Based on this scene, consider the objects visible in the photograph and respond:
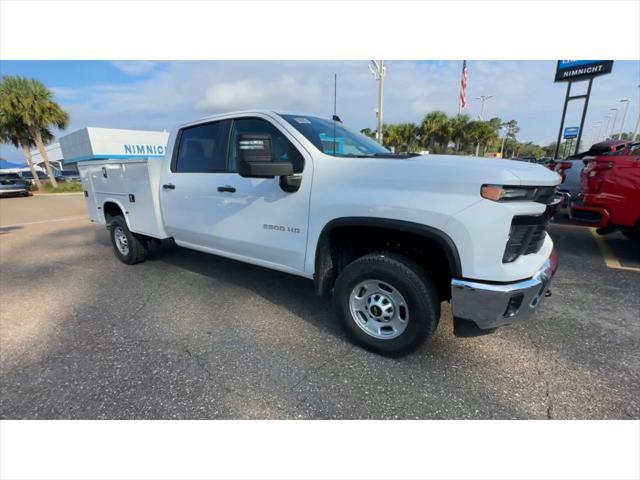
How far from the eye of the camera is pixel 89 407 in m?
2.17

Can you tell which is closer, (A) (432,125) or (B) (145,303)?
(B) (145,303)

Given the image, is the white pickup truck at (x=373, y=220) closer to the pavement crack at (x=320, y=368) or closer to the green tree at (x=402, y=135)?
the pavement crack at (x=320, y=368)

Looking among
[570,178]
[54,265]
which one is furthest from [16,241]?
[570,178]

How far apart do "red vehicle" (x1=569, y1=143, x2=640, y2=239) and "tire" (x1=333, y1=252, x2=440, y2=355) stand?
4.00 meters

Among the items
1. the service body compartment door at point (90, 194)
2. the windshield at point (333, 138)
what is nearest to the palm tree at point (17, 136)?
the service body compartment door at point (90, 194)

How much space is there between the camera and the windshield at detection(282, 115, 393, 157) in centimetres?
288

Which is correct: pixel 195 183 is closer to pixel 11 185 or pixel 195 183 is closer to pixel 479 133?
pixel 11 185

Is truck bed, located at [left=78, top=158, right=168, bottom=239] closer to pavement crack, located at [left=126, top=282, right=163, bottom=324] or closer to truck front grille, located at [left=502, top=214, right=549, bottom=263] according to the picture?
pavement crack, located at [left=126, top=282, right=163, bottom=324]

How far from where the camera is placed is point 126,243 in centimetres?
497

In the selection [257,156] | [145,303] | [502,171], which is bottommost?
[145,303]

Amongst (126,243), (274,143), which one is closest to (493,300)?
(274,143)

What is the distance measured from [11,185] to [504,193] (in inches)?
1020

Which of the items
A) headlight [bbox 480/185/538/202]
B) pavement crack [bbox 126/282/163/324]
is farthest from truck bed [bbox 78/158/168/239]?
headlight [bbox 480/185/538/202]

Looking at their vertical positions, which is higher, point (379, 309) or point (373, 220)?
point (373, 220)
